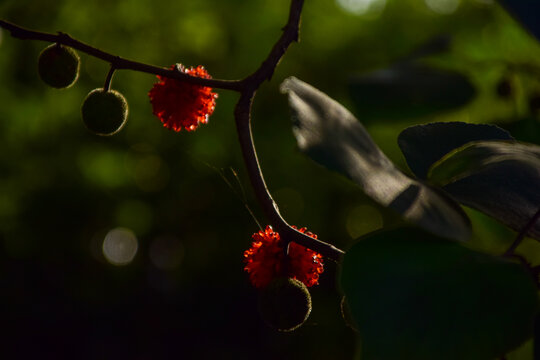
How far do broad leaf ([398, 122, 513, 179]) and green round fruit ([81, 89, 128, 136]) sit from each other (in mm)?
466

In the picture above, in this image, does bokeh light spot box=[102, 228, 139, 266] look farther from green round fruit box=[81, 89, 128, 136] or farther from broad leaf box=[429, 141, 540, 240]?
broad leaf box=[429, 141, 540, 240]

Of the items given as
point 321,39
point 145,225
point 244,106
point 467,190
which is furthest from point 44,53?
point 145,225

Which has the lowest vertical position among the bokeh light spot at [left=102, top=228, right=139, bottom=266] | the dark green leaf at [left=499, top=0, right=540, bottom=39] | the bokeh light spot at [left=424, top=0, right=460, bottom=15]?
the bokeh light spot at [left=102, top=228, right=139, bottom=266]

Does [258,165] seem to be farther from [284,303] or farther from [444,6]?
[444,6]

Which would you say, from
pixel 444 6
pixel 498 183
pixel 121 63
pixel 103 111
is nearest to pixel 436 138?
pixel 498 183

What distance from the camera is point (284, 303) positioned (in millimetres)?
699

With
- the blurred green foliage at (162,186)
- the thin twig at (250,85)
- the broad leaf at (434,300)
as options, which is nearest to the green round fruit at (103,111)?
the thin twig at (250,85)

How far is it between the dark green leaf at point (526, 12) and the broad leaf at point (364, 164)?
0.42 feet

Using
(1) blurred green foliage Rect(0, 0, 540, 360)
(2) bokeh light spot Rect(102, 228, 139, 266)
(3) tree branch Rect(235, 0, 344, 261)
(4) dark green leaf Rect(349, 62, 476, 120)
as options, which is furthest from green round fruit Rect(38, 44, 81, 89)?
(2) bokeh light spot Rect(102, 228, 139, 266)

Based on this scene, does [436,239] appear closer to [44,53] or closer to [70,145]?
[44,53]

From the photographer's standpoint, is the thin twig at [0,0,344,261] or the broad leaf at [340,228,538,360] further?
the thin twig at [0,0,344,261]

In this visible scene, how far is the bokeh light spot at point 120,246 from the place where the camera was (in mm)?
9102

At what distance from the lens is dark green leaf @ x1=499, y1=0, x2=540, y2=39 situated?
0.45 meters

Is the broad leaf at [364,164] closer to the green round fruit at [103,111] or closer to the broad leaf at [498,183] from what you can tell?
the broad leaf at [498,183]
